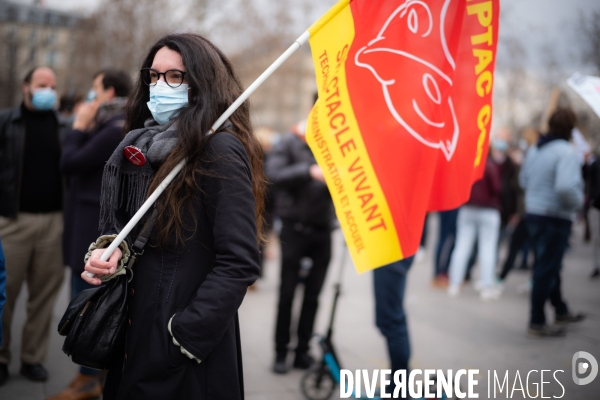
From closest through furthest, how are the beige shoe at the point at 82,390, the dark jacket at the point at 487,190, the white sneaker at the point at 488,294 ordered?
the beige shoe at the point at 82,390 → the dark jacket at the point at 487,190 → the white sneaker at the point at 488,294

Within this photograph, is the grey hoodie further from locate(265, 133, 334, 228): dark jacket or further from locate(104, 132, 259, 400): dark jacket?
locate(104, 132, 259, 400): dark jacket

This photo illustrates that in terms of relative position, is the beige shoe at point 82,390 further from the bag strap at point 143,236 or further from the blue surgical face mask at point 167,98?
the blue surgical face mask at point 167,98

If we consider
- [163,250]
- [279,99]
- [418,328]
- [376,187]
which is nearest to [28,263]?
[163,250]

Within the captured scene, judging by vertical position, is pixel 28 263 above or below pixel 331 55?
below

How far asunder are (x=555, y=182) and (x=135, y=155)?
470 centimetres

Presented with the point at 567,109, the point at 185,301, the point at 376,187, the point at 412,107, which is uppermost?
the point at 567,109

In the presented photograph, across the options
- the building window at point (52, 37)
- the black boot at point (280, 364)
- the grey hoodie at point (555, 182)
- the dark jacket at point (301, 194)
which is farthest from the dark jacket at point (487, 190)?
the building window at point (52, 37)

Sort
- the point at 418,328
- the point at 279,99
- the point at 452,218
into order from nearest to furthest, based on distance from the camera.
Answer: the point at 418,328, the point at 452,218, the point at 279,99

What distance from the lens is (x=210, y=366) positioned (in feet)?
6.88

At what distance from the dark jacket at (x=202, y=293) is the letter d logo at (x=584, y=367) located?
132 inches

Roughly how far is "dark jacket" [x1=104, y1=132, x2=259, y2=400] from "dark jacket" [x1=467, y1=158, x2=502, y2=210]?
5501 mm

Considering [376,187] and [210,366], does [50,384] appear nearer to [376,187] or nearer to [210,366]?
[210,366]

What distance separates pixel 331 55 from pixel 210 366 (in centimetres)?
147

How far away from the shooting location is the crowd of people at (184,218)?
204cm
